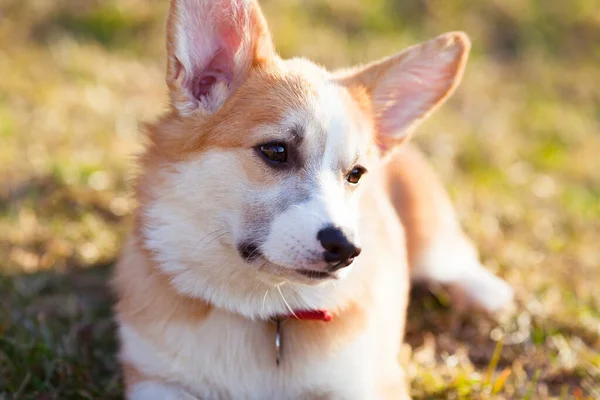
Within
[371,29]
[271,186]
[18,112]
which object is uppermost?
[271,186]

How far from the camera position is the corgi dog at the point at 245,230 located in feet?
8.89

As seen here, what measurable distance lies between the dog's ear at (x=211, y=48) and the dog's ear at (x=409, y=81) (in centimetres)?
41

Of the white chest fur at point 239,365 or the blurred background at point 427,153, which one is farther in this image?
the blurred background at point 427,153

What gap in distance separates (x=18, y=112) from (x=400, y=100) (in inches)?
130

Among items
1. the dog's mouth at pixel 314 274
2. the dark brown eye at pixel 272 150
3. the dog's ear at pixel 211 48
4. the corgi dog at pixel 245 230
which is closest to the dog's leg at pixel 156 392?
the corgi dog at pixel 245 230

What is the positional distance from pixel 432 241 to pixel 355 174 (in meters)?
1.46

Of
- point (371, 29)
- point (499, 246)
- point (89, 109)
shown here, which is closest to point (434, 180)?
point (499, 246)

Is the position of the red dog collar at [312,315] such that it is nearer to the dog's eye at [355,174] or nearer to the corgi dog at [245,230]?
the corgi dog at [245,230]

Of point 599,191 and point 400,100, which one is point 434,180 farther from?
point 599,191

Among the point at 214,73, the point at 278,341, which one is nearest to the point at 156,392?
the point at 278,341

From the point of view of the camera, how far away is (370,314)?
3.01 m

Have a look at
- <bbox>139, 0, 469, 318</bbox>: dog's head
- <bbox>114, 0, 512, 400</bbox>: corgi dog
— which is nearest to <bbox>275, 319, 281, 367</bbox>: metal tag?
<bbox>114, 0, 512, 400</bbox>: corgi dog

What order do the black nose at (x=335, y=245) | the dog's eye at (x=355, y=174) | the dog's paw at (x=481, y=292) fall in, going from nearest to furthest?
1. the black nose at (x=335, y=245)
2. the dog's eye at (x=355, y=174)
3. the dog's paw at (x=481, y=292)

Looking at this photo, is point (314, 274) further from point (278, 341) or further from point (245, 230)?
point (278, 341)
